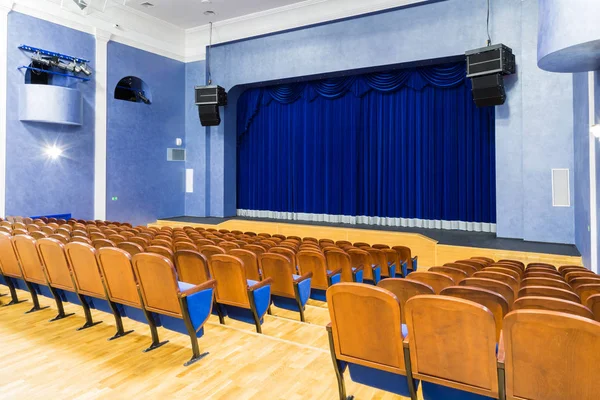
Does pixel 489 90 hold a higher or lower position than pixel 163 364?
higher

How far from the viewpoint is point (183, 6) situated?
26.7 ft

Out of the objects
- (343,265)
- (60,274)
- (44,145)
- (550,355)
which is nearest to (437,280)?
(550,355)

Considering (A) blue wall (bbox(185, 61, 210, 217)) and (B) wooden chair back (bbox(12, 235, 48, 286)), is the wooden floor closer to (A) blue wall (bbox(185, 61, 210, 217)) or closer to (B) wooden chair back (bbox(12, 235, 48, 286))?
(B) wooden chair back (bbox(12, 235, 48, 286))

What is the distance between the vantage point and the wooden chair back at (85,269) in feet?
8.45

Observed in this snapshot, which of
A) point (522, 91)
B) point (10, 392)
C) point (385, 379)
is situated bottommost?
point (10, 392)

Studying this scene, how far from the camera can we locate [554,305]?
157 cm

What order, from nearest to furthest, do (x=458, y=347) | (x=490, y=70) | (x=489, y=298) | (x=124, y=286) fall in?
(x=458, y=347)
(x=489, y=298)
(x=124, y=286)
(x=490, y=70)

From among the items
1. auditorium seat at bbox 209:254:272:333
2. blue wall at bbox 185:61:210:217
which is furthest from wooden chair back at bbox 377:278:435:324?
blue wall at bbox 185:61:210:217

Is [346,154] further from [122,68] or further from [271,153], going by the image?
[122,68]

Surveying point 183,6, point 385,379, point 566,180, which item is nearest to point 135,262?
point 385,379

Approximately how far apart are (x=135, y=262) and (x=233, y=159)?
7470 mm

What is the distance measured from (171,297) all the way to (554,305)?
1.79m

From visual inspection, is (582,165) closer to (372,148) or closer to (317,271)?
(317,271)

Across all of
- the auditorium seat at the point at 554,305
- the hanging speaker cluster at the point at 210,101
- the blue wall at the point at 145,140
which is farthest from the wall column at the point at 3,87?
the auditorium seat at the point at 554,305
